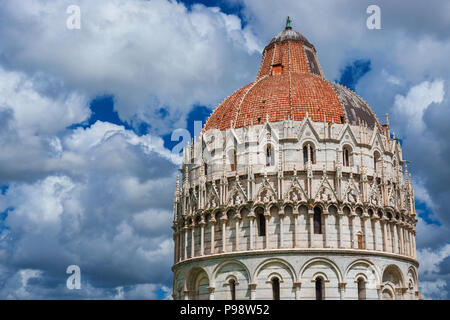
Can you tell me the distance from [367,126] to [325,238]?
41.5 feet

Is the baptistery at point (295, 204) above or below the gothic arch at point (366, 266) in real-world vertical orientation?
above

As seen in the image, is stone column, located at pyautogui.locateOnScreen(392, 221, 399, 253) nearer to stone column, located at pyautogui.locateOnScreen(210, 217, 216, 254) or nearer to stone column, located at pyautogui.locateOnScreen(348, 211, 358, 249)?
stone column, located at pyautogui.locateOnScreen(348, 211, 358, 249)

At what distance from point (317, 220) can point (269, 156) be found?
699 cm

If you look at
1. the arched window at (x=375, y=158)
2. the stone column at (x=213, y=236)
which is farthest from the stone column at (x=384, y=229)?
the stone column at (x=213, y=236)

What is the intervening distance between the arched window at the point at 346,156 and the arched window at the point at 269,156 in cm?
629

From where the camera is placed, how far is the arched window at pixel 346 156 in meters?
51.5

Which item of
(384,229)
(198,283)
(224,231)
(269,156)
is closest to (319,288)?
(384,229)

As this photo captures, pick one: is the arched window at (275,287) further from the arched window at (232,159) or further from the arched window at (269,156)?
the arched window at (232,159)

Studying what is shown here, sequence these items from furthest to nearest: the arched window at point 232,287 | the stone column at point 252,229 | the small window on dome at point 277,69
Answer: the small window on dome at point 277,69 < the arched window at point 232,287 < the stone column at point 252,229

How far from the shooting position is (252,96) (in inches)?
2217

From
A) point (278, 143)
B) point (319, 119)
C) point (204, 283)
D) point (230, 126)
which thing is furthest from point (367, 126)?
point (204, 283)

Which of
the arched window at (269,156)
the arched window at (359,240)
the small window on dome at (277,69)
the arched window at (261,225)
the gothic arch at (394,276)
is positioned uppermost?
the small window on dome at (277,69)
